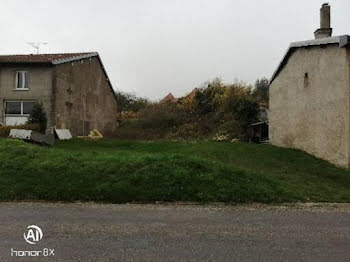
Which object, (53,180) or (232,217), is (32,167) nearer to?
(53,180)

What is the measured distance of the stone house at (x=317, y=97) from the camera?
1903cm

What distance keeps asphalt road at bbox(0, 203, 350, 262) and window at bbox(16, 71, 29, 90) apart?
19.9 meters

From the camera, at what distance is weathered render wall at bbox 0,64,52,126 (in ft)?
97.8

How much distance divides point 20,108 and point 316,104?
19594 millimetres

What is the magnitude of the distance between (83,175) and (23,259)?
7.74 metres

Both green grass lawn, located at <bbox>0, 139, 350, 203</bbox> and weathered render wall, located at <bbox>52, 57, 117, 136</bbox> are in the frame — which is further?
weathered render wall, located at <bbox>52, 57, 117, 136</bbox>

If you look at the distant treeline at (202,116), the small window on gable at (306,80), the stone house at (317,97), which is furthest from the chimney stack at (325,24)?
the distant treeline at (202,116)

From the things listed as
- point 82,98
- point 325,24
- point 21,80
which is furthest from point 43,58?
point 325,24

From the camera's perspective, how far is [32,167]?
14898 millimetres

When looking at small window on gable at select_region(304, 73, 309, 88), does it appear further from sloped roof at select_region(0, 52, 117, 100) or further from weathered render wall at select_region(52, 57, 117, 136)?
weathered render wall at select_region(52, 57, 117, 136)

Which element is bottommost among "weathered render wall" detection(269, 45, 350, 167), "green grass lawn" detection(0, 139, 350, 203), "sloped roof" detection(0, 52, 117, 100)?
"green grass lawn" detection(0, 139, 350, 203)

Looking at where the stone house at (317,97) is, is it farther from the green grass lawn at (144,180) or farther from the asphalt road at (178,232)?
the asphalt road at (178,232)

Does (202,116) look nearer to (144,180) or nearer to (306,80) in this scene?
(306,80)

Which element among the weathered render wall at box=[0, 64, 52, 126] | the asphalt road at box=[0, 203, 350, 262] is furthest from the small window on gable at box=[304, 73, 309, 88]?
the weathered render wall at box=[0, 64, 52, 126]
